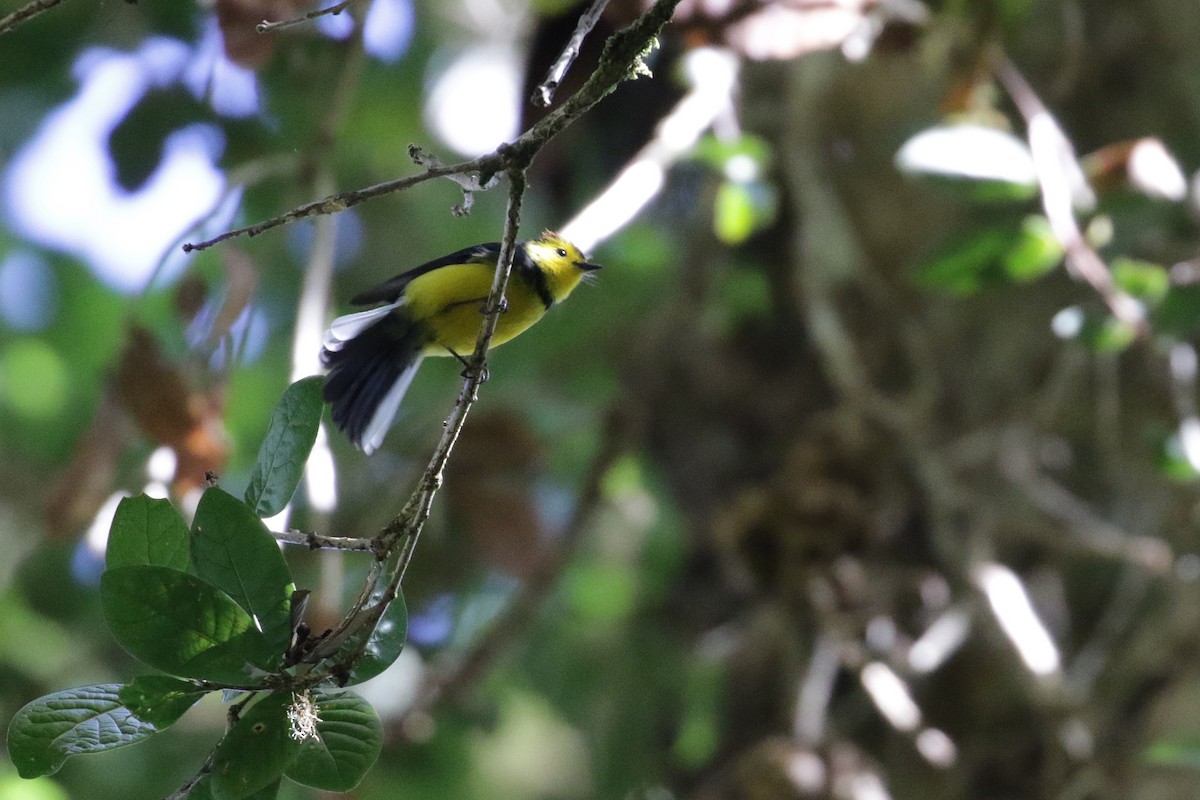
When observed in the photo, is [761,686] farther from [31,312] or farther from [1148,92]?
[31,312]

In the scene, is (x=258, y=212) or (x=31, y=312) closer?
(x=258, y=212)

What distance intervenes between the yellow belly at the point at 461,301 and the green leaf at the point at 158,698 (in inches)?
29.5

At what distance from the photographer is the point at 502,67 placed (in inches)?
140

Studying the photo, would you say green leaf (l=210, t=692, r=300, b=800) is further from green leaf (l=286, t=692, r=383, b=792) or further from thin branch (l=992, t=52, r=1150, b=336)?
thin branch (l=992, t=52, r=1150, b=336)

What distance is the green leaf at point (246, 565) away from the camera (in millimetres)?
962

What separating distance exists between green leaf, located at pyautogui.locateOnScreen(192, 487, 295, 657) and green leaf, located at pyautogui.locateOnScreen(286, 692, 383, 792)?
0.07 metres

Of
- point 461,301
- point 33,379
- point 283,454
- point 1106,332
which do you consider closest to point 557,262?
point 461,301

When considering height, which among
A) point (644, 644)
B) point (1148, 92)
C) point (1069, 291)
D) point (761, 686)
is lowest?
point (761, 686)

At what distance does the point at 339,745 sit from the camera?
97 cm

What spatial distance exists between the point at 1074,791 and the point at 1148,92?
5.64 ft

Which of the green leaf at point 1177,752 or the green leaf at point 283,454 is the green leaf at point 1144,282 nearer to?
the green leaf at point 1177,752

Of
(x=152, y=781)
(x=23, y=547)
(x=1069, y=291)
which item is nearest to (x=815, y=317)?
(x=1069, y=291)

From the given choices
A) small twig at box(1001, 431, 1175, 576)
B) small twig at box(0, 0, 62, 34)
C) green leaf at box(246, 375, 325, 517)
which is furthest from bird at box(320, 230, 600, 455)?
small twig at box(1001, 431, 1175, 576)

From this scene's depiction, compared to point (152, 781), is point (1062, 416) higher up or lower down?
higher up
